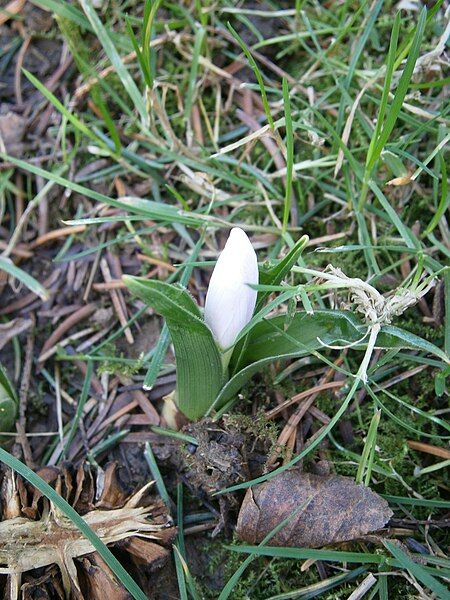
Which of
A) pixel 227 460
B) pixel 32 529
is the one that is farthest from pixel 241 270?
pixel 32 529

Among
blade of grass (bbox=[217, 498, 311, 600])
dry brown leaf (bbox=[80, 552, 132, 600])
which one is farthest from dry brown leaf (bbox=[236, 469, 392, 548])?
dry brown leaf (bbox=[80, 552, 132, 600])

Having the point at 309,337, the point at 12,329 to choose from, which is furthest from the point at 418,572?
the point at 12,329

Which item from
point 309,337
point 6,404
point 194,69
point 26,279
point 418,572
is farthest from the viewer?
point 194,69

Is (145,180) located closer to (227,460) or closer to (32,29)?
(32,29)

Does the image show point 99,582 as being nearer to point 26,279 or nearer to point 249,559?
point 249,559

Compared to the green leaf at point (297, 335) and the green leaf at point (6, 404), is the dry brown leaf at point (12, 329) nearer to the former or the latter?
the green leaf at point (6, 404)

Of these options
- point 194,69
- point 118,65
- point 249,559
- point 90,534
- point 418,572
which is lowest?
point 418,572

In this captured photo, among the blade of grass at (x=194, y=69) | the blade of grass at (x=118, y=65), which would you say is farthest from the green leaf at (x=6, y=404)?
the blade of grass at (x=194, y=69)
